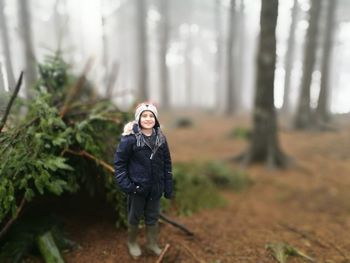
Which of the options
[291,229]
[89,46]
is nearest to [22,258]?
[291,229]

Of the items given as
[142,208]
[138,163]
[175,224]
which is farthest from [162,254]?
[138,163]

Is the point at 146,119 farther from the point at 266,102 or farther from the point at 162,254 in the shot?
the point at 266,102

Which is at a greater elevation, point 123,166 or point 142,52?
point 142,52

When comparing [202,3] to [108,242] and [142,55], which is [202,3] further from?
[108,242]

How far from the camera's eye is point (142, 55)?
23016 mm

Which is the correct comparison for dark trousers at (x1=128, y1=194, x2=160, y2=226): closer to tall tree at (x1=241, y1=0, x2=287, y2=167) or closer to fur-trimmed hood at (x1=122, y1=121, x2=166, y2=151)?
fur-trimmed hood at (x1=122, y1=121, x2=166, y2=151)

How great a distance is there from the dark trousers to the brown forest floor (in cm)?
54

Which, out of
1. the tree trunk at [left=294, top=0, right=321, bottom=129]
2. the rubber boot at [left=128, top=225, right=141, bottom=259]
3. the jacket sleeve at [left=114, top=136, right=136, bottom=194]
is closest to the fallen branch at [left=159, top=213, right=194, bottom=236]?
the rubber boot at [left=128, top=225, right=141, bottom=259]

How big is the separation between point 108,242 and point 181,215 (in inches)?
69.7

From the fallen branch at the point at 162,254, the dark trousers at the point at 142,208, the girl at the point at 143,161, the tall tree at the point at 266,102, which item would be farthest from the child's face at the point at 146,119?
the tall tree at the point at 266,102

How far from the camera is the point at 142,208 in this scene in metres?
3.99

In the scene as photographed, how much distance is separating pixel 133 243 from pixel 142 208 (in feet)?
2.02

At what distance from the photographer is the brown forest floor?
14.7ft

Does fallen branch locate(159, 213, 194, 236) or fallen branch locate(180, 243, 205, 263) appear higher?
fallen branch locate(159, 213, 194, 236)
